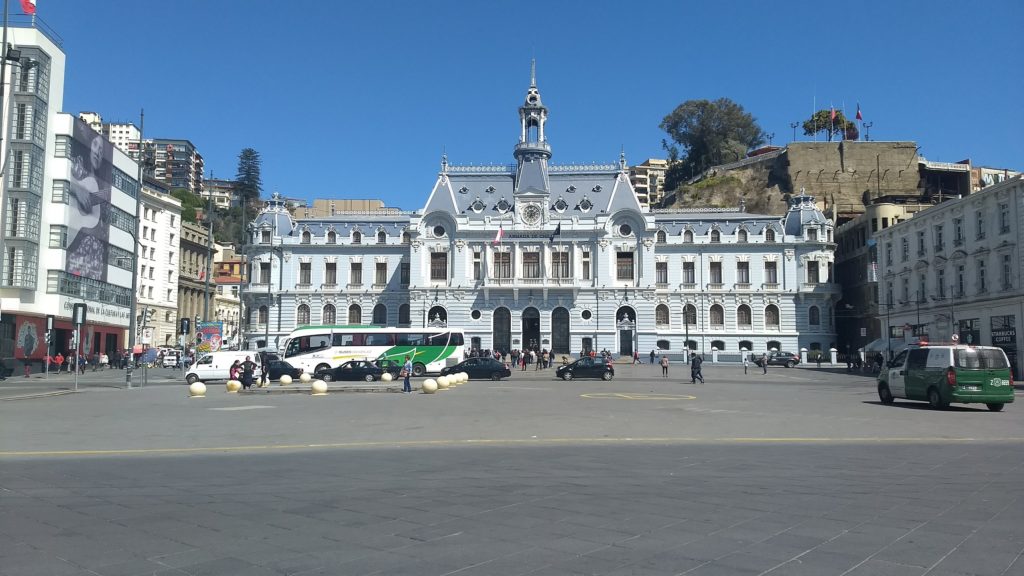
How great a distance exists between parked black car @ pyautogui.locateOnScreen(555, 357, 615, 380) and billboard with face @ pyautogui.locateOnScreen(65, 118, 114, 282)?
35170 millimetres

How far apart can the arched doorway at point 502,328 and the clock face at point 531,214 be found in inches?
353

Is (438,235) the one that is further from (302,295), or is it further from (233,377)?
(233,377)

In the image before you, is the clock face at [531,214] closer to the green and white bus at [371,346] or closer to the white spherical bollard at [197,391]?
the green and white bus at [371,346]

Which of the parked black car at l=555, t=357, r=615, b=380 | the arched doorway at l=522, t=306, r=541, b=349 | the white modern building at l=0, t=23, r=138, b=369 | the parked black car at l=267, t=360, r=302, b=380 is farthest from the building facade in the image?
the parked black car at l=555, t=357, r=615, b=380

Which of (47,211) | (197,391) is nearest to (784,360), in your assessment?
(197,391)

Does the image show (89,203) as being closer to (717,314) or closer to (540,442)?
(540,442)

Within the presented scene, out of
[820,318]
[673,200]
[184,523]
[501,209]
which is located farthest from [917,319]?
[184,523]

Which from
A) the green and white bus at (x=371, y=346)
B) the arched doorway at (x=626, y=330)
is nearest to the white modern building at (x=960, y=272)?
the arched doorway at (x=626, y=330)

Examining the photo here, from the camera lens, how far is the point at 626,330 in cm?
7262

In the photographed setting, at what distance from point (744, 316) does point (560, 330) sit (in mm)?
18668

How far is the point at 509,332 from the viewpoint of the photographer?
2904 inches

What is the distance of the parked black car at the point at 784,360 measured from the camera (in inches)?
2621

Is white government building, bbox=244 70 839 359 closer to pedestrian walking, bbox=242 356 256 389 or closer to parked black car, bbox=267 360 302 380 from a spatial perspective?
parked black car, bbox=267 360 302 380

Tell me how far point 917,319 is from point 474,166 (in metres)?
43.8
